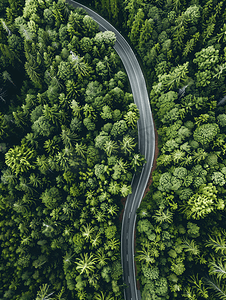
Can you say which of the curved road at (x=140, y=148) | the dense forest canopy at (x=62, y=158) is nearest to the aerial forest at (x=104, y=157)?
the dense forest canopy at (x=62, y=158)

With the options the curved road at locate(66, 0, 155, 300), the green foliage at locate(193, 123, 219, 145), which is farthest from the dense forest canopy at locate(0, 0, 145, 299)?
the green foliage at locate(193, 123, 219, 145)

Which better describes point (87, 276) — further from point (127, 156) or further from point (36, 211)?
point (127, 156)

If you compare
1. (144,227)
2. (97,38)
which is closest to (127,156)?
(144,227)

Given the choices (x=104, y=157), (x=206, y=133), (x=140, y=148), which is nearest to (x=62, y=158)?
(x=104, y=157)

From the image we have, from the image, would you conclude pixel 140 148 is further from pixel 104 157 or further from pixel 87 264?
pixel 87 264

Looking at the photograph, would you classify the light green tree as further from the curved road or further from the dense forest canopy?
the curved road

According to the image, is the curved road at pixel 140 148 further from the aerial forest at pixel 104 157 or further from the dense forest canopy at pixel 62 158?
the dense forest canopy at pixel 62 158
